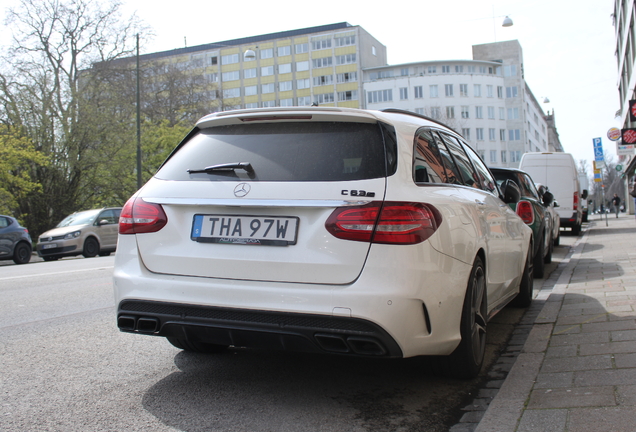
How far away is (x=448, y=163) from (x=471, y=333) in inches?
44.9

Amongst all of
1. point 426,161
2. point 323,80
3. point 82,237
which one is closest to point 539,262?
point 426,161

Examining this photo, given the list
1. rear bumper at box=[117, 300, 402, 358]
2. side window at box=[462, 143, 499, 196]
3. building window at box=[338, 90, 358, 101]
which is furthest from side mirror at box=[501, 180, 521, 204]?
building window at box=[338, 90, 358, 101]

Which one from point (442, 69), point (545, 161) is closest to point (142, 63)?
point (545, 161)

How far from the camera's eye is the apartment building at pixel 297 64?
94.1 metres

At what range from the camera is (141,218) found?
3.83 m

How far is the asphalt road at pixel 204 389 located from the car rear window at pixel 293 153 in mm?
1259

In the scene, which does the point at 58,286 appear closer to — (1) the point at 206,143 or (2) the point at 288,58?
(1) the point at 206,143

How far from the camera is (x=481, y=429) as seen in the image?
3.17m

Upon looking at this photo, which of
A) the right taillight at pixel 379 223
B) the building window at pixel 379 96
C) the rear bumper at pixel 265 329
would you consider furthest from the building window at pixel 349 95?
the right taillight at pixel 379 223

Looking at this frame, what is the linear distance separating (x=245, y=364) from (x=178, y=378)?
1.70ft

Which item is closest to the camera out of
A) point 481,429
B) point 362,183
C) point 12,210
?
point 481,429

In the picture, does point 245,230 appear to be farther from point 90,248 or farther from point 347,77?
point 347,77

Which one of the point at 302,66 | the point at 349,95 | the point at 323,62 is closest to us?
the point at 323,62

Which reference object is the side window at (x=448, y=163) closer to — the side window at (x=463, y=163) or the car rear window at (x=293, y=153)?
the side window at (x=463, y=163)
